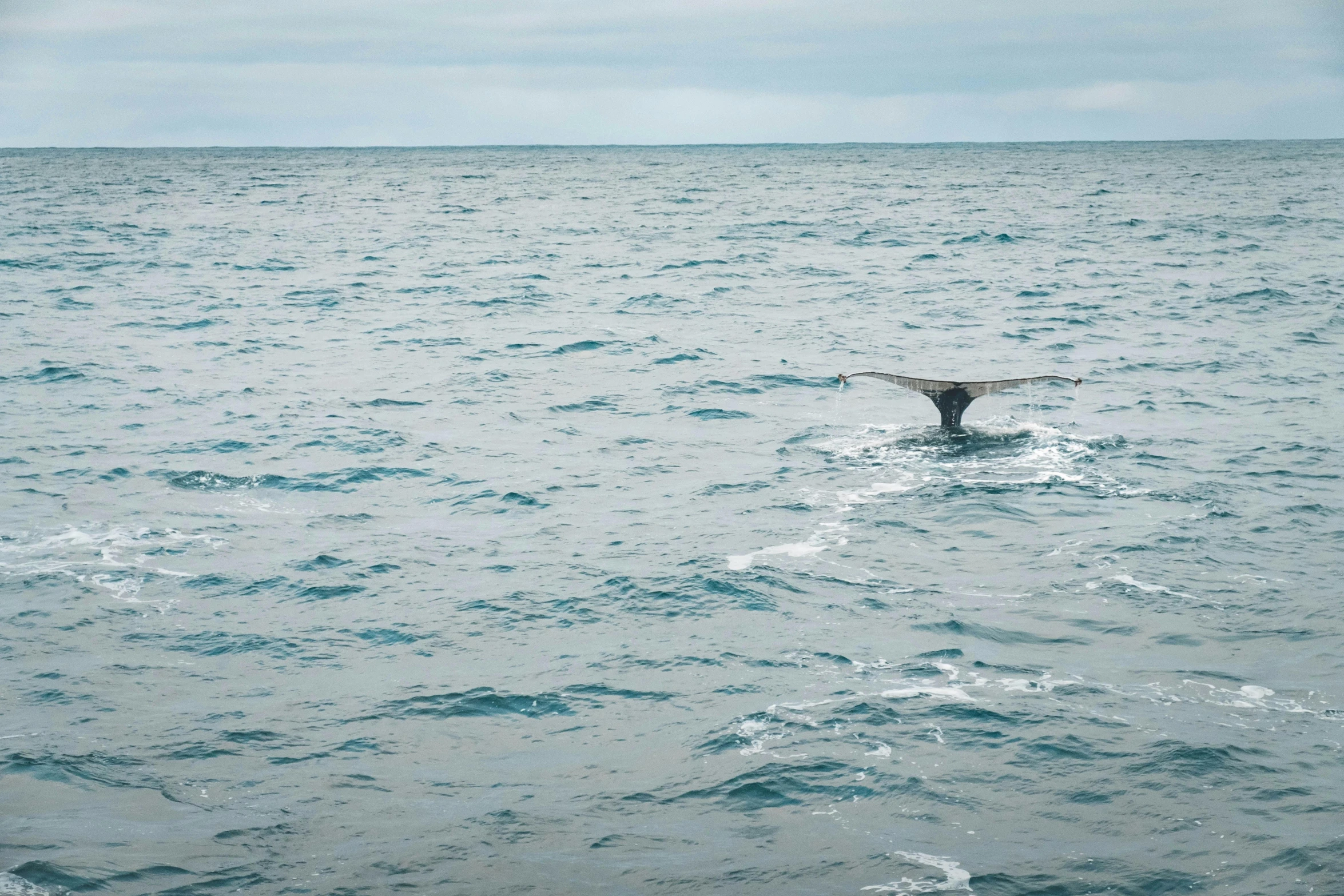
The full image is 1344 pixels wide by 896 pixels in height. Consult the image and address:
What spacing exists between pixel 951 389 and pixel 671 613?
1670 cm

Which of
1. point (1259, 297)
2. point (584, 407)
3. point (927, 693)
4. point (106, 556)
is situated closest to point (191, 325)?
point (584, 407)

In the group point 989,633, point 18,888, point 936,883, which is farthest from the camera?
point 989,633

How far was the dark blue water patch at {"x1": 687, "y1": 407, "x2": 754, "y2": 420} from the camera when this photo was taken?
43.7 metres

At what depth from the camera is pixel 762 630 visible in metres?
25.4

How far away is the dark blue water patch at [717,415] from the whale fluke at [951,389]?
588cm

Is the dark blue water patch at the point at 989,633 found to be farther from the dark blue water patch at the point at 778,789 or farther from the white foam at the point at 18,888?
the white foam at the point at 18,888

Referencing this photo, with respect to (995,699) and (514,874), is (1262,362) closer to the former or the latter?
(995,699)

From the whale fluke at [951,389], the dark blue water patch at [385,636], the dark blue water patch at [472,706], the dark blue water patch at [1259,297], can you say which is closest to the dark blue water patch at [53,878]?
the dark blue water patch at [472,706]

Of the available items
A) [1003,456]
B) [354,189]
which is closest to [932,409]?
[1003,456]

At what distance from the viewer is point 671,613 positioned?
2639 centimetres

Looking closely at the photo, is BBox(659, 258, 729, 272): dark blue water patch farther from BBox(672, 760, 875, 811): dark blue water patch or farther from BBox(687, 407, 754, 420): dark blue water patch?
BBox(672, 760, 875, 811): dark blue water patch

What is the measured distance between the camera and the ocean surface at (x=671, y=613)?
714 inches

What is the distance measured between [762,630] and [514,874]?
9.40 m

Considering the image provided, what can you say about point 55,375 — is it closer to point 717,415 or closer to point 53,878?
point 717,415
